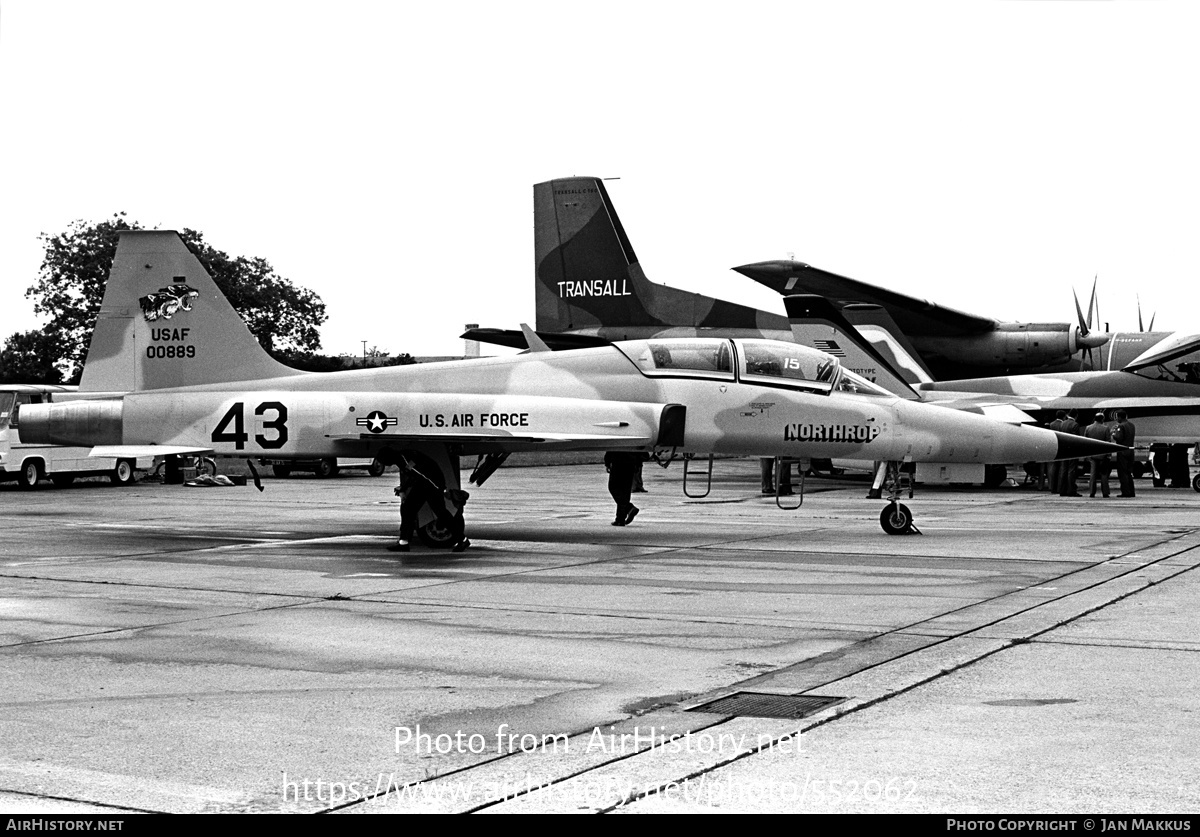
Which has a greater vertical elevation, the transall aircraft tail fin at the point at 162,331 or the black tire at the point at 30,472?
the transall aircraft tail fin at the point at 162,331

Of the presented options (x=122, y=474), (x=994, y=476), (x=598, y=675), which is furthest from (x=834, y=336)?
(x=598, y=675)

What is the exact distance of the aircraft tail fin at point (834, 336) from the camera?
98.3 ft

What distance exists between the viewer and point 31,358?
5691 cm

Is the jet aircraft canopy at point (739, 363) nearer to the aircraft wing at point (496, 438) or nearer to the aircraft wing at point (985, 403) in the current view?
the aircraft wing at point (496, 438)

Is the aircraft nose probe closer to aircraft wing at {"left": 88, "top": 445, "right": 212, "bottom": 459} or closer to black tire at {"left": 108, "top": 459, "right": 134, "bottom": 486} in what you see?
aircraft wing at {"left": 88, "top": 445, "right": 212, "bottom": 459}

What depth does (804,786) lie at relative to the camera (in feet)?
15.3

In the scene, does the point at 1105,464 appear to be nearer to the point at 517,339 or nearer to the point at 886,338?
the point at 886,338

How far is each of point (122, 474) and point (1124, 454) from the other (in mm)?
22185

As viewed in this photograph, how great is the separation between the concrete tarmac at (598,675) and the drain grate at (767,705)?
0.09 metres

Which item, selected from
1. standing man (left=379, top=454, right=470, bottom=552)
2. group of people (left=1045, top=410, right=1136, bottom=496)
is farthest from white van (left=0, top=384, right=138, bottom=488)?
group of people (left=1045, top=410, right=1136, bottom=496)

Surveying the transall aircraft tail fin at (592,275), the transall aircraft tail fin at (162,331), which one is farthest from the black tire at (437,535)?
the transall aircraft tail fin at (592,275)

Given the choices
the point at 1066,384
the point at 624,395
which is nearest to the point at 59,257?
the point at 1066,384

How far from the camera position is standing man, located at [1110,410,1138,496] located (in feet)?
81.0
